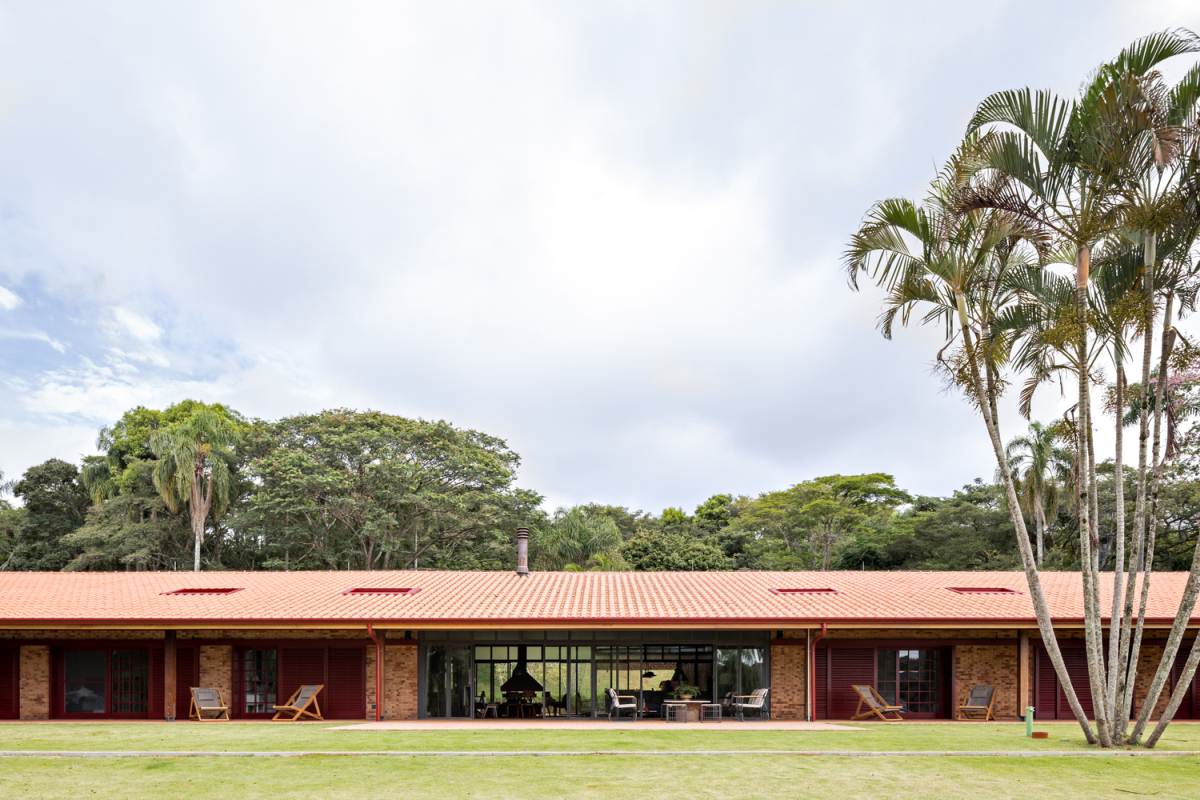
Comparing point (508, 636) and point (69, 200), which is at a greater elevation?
point (69, 200)

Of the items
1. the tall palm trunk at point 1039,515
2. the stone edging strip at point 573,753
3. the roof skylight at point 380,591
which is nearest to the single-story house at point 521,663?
the roof skylight at point 380,591

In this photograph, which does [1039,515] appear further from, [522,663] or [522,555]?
[522,663]

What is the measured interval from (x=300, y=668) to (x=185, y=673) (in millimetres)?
2332

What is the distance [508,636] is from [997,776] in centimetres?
1121

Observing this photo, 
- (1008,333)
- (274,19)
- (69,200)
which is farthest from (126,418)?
(1008,333)

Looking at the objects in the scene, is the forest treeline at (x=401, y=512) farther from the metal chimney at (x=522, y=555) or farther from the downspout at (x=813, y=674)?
the downspout at (x=813, y=674)

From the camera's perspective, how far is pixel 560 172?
20953mm

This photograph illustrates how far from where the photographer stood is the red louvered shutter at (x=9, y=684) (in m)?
20.2

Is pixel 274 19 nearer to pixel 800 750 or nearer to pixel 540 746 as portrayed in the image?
pixel 540 746

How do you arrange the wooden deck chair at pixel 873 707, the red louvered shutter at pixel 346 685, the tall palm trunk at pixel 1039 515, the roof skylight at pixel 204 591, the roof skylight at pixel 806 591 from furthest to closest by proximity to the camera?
1. the tall palm trunk at pixel 1039 515
2. the roof skylight at pixel 204 591
3. the roof skylight at pixel 806 591
4. the red louvered shutter at pixel 346 685
5. the wooden deck chair at pixel 873 707

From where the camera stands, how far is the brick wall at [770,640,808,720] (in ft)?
66.0

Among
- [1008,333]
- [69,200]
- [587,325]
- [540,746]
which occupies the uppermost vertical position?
[69,200]

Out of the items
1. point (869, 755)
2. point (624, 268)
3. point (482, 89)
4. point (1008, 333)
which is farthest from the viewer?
point (624, 268)

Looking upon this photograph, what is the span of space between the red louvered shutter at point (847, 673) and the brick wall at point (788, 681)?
671mm
